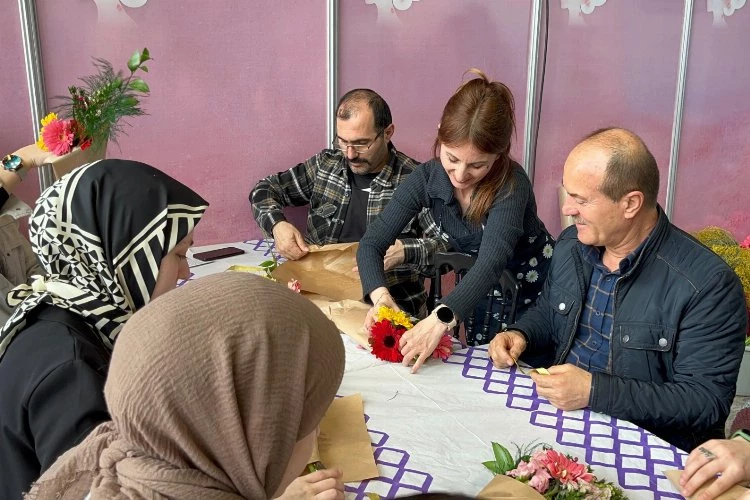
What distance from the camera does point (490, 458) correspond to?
152cm

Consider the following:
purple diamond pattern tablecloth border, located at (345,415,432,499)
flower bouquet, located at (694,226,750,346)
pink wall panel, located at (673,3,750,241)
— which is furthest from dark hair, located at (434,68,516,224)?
pink wall panel, located at (673,3,750,241)

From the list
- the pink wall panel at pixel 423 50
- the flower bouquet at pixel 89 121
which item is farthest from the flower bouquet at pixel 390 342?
the pink wall panel at pixel 423 50

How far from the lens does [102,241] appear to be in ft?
4.91

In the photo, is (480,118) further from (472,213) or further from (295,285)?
(295,285)

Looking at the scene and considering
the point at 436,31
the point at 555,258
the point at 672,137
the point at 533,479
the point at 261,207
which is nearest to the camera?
the point at 533,479

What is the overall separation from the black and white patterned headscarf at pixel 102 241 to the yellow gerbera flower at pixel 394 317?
753mm

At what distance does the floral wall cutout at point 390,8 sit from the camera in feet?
11.8

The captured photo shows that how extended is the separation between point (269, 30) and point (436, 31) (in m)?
1.01

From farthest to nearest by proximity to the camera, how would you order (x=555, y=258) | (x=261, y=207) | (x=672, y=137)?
(x=672, y=137) < (x=261, y=207) < (x=555, y=258)

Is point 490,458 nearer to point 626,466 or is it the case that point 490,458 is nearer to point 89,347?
point 626,466

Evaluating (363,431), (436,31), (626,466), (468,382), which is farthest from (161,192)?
(436,31)

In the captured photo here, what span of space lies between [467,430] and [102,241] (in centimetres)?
96

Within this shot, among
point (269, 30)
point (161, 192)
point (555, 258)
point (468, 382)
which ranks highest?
point (269, 30)

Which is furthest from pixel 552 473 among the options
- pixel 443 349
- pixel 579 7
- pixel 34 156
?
pixel 579 7
